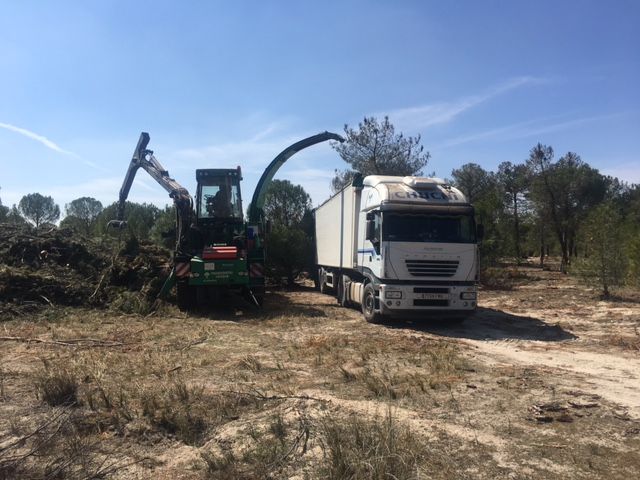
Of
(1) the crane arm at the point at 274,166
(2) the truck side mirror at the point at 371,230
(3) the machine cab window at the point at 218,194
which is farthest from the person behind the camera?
(1) the crane arm at the point at 274,166

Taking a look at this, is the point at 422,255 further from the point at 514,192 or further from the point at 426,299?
the point at 514,192

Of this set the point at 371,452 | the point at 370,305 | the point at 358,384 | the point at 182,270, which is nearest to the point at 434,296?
the point at 370,305

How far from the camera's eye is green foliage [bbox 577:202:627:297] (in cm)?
1809

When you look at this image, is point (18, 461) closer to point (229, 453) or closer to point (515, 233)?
point (229, 453)

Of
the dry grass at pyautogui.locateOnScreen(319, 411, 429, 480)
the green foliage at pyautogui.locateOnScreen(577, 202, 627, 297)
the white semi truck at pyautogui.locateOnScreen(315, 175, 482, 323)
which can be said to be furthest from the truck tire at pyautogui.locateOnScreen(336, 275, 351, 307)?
the dry grass at pyautogui.locateOnScreen(319, 411, 429, 480)

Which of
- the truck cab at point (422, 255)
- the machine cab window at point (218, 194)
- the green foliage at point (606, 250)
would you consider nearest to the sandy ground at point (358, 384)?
the truck cab at point (422, 255)

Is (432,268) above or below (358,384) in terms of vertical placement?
above

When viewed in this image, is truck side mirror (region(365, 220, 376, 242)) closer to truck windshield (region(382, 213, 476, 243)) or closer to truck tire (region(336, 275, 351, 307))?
truck windshield (region(382, 213, 476, 243))

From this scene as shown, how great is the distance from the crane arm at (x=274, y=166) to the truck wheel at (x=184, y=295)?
475 cm

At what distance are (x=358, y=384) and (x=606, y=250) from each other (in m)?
14.5

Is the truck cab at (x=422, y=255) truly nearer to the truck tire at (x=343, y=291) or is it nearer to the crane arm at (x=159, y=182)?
the truck tire at (x=343, y=291)

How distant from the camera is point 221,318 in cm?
1471

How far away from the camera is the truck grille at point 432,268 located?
13125 mm

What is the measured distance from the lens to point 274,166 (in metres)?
20.0
